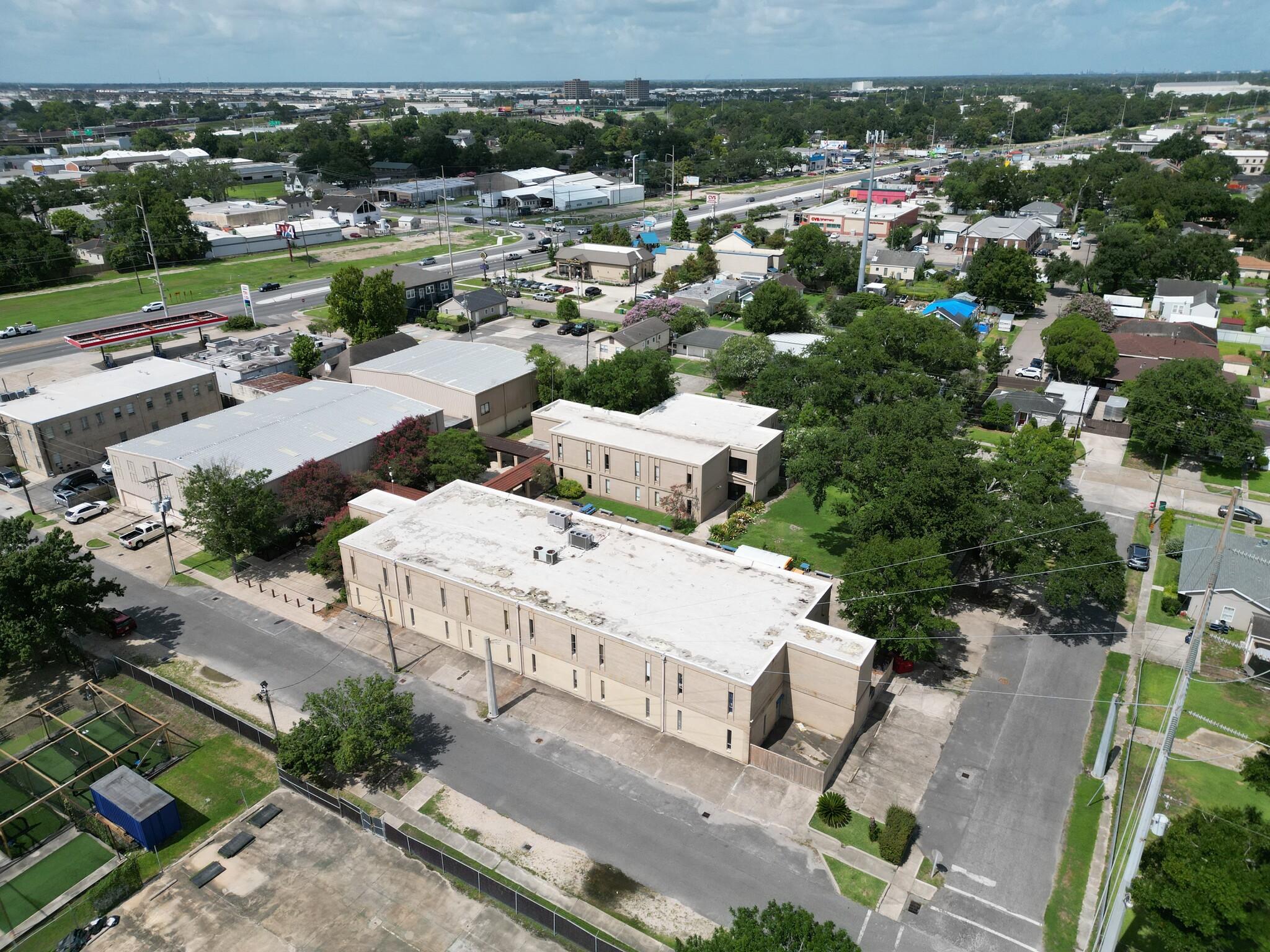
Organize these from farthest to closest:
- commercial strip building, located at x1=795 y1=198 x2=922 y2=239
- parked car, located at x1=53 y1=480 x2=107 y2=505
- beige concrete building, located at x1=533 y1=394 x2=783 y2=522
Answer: commercial strip building, located at x1=795 y1=198 x2=922 y2=239 → parked car, located at x1=53 y1=480 x2=107 y2=505 → beige concrete building, located at x1=533 y1=394 x2=783 y2=522

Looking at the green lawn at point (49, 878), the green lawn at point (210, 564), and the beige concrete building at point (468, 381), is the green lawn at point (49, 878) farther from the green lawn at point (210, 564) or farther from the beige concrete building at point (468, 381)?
the beige concrete building at point (468, 381)

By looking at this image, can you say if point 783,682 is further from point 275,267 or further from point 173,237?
point 173,237

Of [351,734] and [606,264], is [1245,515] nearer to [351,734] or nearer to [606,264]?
[351,734]

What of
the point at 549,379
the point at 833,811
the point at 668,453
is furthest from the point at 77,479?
the point at 833,811

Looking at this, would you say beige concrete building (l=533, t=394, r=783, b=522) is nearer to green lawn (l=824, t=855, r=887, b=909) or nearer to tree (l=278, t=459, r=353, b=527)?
tree (l=278, t=459, r=353, b=527)

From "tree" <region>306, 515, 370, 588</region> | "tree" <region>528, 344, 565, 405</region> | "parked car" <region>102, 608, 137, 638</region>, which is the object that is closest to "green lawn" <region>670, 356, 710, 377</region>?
"tree" <region>528, 344, 565, 405</region>

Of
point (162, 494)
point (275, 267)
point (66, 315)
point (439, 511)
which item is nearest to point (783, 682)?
point (439, 511)
